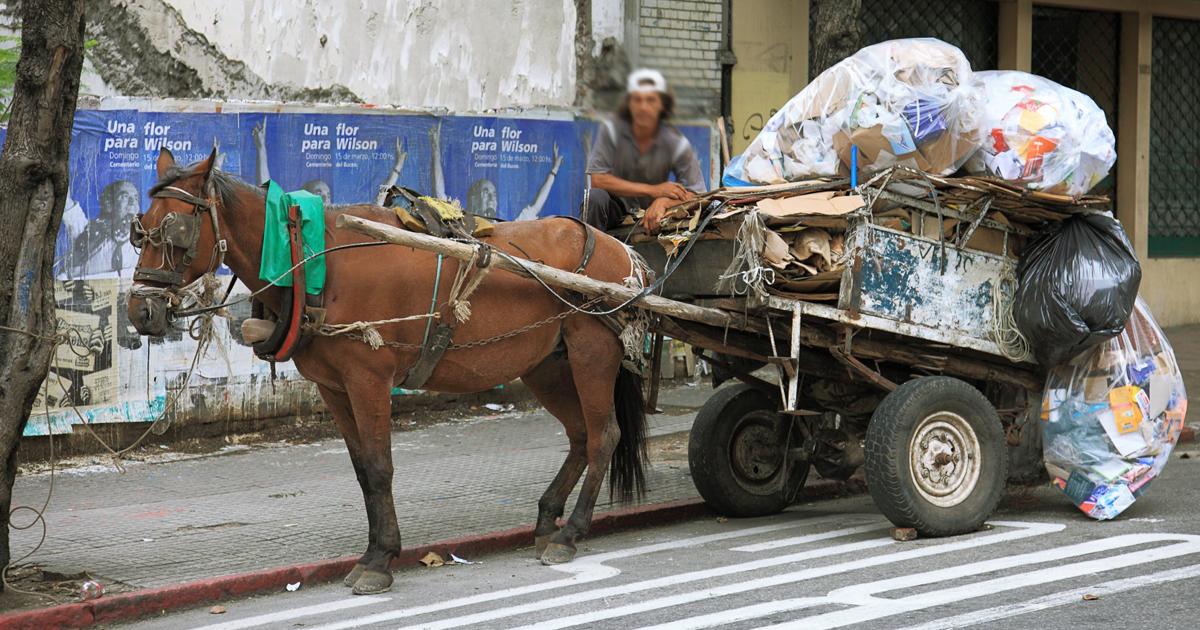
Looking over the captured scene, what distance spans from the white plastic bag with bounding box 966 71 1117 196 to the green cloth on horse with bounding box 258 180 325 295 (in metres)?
3.41

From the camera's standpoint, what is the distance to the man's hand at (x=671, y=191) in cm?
749

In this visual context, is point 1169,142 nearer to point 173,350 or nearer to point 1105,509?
point 1105,509

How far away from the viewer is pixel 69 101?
21.0 ft

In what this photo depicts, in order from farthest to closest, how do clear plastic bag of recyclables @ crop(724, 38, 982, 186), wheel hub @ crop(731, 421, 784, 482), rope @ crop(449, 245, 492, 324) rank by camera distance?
wheel hub @ crop(731, 421, 784, 482), clear plastic bag of recyclables @ crop(724, 38, 982, 186), rope @ crop(449, 245, 492, 324)

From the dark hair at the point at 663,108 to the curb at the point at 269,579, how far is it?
2.24 m

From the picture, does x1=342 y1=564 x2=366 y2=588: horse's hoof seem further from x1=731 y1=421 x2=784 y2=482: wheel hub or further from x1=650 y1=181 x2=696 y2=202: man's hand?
x1=650 y1=181 x2=696 y2=202: man's hand

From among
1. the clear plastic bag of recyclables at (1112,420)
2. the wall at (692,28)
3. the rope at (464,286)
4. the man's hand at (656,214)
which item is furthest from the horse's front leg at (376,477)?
the wall at (692,28)

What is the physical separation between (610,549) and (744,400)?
4.17 ft

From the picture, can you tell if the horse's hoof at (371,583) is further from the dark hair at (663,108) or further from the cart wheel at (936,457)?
the dark hair at (663,108)

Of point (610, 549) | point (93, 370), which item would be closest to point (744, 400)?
point (610, 549)

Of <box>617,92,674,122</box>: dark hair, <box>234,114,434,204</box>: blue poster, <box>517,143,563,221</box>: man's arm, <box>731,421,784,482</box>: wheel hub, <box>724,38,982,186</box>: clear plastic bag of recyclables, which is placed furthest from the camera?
<box>517,143,563,221</box>: man's arm

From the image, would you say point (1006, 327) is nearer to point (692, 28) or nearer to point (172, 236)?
point (172, 236)

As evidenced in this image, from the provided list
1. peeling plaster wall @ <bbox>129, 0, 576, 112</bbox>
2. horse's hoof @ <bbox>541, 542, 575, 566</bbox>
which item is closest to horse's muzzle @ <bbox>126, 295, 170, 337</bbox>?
horse's hoof @ <bbox>541, 542, 575, 566</bbox>

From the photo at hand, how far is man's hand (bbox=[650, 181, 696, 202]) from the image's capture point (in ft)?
24.6
